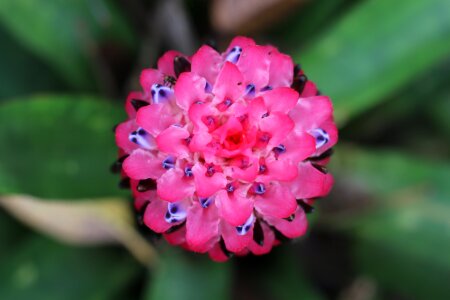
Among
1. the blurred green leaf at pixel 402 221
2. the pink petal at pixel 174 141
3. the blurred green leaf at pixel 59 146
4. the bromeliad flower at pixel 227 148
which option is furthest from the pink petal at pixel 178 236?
the blurred green leaf at pixel 402 221

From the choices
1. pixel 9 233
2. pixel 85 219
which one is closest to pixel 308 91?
pixel 85 219

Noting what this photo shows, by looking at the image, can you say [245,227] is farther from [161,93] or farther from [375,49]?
[375,49]

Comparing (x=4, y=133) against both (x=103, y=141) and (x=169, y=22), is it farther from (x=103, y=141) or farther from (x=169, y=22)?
(x=169, y=22)

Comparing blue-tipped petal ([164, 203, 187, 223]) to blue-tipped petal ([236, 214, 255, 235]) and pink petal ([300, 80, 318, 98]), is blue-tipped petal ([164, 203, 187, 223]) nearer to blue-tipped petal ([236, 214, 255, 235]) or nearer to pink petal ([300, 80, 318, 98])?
blue-tipped petal ([236, 214, 255, 235])

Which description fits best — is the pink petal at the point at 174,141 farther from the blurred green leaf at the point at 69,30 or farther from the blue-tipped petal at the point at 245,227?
the blurred green leaf at the point at 69,30

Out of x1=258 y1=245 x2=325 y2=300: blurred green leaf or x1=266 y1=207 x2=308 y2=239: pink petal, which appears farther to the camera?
x1=258 y1=245 x2=325 y2=300: blurred green leaf

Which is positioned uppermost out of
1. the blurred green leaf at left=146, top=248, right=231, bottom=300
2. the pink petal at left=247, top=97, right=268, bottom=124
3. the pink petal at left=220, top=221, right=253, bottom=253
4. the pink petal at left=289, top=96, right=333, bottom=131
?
the pink petal at left=247, top=97, right=268, bottom=124

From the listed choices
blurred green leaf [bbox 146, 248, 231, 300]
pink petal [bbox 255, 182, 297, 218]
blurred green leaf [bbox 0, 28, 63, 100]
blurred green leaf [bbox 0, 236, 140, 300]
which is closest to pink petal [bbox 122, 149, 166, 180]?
pink petal [bbox 255, 182, 297, 218]

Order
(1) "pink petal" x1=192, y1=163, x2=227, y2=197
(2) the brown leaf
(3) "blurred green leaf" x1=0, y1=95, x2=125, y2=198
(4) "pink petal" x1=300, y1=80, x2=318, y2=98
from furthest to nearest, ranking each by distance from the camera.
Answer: (2) the brown leaf
(3) "blurred green leaf" x1=0, y1=95, x2=125, y2=198
(4) "pink petal" x1=300, y1=80, x2=318, y2=98
(1) "pink petal" x1=192, y1=163, x2=227, y2=197
